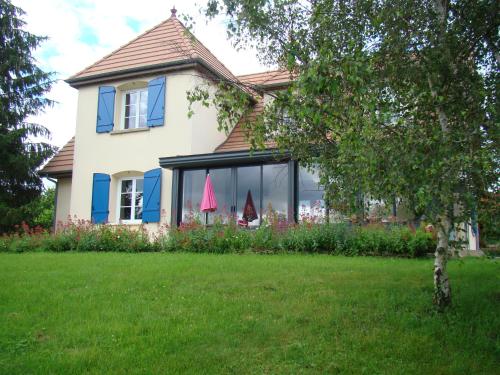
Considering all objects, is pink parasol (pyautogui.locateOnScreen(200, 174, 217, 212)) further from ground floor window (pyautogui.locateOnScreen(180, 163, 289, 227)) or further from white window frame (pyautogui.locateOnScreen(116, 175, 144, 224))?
white window frame (pyautogui.locateOnScreen(116, 175, 144, 224))

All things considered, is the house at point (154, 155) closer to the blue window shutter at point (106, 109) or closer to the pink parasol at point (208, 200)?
the blue window shutter at point (106, 109)

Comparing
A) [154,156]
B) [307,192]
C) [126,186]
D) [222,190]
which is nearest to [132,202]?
[126,186]

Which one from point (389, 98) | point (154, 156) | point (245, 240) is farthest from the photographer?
point (154, 156)

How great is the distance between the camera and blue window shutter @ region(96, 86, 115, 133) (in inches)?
632

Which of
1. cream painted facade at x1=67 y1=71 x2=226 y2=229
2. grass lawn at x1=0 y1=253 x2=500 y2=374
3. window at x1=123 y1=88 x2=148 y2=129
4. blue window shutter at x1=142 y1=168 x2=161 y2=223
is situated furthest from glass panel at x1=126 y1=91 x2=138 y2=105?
grass lawn at x1=0 y1=253 x2=500 y2=374

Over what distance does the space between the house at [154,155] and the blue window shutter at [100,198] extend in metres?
0.03

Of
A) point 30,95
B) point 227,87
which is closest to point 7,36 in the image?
point 30,95

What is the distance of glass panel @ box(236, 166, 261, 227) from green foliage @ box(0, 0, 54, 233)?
25.7 feet

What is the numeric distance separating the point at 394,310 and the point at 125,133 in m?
12.1

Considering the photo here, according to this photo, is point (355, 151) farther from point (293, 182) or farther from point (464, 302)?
point (293, 182)

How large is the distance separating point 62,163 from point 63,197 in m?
1.18

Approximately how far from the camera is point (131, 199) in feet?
51.6

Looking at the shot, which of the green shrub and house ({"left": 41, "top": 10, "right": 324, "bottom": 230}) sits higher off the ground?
house ({"left": 41, "top": 10, "right": 324, "bottom": 230})

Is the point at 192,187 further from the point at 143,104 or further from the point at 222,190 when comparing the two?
the point at 143,104
